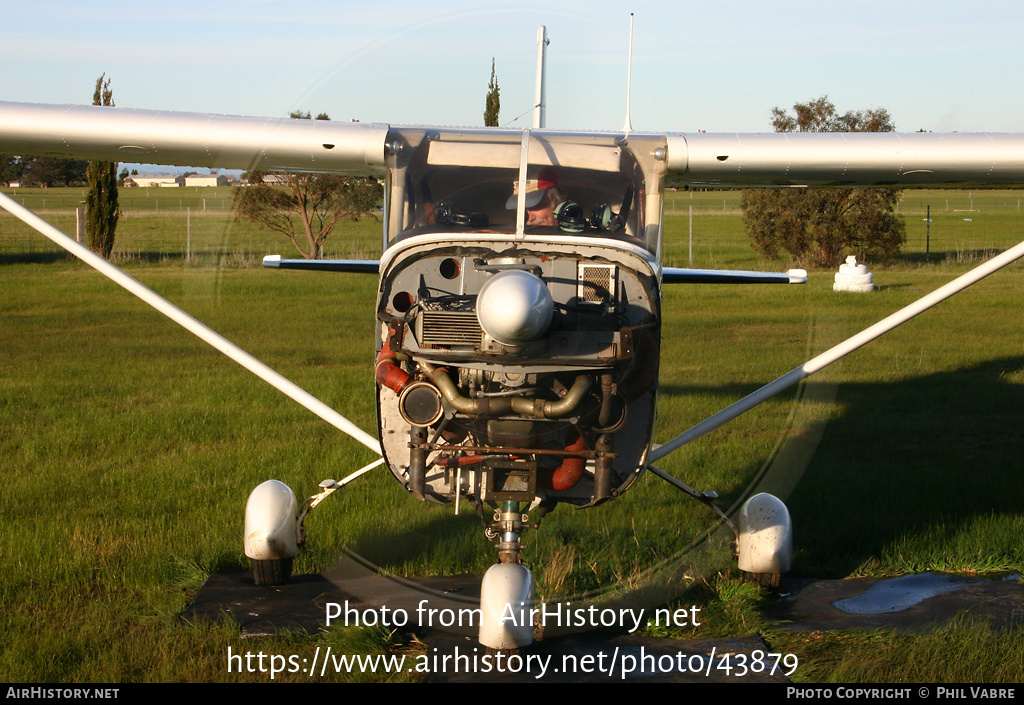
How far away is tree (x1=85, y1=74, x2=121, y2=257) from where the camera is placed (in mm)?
21547

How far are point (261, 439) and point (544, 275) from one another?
490 centimetres

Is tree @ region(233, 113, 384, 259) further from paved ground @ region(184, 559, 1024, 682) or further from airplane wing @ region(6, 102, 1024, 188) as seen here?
paved ground @ region(184, 559, 1024, 682)

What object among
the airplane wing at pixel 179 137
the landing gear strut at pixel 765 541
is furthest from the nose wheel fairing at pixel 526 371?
→ the airplane wing at pixel 179 137

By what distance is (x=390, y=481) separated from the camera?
6.95 metres

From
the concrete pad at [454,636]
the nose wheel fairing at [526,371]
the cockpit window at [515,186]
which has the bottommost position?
the concrete pad at [454,636]

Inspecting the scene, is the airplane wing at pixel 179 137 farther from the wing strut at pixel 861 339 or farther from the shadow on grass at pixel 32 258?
the shadow on grass at pixel 32 258

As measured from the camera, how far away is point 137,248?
28219 mm

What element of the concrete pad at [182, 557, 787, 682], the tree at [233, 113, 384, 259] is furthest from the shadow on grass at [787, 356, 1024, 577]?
the tree at [233, 113, 384, 259]

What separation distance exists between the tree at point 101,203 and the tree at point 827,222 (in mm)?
14792

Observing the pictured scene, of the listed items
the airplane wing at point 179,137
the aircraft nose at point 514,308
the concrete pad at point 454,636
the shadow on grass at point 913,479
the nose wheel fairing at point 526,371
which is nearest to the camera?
the aircraft nose at point 514,308

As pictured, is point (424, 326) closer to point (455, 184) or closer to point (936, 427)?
point (455, 184)

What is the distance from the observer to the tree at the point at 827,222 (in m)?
22.7

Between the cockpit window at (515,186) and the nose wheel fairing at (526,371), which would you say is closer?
the nose wheel fairing at (526,371)

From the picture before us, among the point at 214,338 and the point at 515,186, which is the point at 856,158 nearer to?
the point at 515,186
